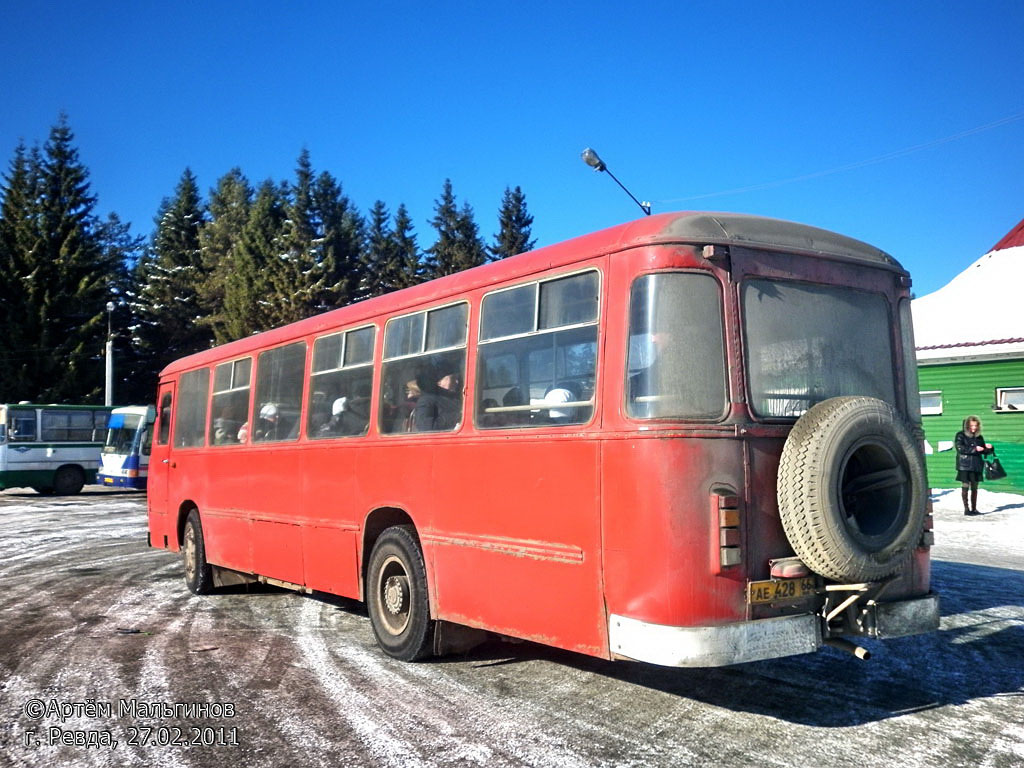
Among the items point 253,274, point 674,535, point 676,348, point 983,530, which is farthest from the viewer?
point 253,274

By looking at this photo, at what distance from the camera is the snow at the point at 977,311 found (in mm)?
20453

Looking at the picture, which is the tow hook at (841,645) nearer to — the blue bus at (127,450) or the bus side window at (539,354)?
Answer: the bus side window at (539,354)

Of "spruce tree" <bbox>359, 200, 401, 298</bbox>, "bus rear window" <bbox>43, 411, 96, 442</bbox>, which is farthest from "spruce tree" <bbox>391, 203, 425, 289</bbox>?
"bus rear window" <bbox>43, 411, 96, 442</bbox>

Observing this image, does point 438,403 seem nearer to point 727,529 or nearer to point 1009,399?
point 727,529

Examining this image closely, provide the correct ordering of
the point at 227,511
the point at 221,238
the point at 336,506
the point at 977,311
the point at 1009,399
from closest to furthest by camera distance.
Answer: the point at 336,506
the point at 227,511
the point at 1009,399
the point at 977,311
the point at 221,238

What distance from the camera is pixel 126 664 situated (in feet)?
22.8

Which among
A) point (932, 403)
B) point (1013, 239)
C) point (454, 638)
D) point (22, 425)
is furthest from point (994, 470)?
point (22, 425)

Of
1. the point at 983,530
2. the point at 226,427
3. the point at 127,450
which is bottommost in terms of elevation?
the point at 983,530

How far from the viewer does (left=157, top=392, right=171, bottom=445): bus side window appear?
12.2m

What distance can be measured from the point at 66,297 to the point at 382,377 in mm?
49924

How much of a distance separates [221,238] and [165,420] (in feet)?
186

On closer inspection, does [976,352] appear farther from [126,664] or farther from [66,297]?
[66,297]

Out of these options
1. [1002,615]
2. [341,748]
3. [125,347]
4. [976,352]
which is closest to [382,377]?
[341,748]

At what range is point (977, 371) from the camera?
2056 centimetres
